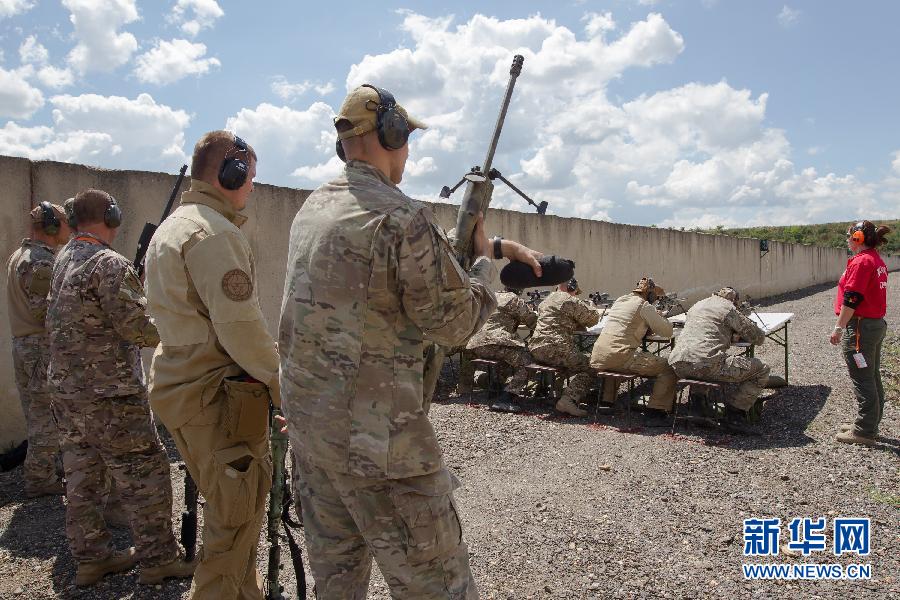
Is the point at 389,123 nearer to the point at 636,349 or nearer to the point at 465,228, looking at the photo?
the point at 465,228

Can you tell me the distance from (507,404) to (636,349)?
157 cm

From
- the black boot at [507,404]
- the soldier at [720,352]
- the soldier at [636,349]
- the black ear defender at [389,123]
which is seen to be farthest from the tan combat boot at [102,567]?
the soldier at [720,352]

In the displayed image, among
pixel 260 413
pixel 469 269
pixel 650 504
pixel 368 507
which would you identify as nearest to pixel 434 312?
pixel 469 269

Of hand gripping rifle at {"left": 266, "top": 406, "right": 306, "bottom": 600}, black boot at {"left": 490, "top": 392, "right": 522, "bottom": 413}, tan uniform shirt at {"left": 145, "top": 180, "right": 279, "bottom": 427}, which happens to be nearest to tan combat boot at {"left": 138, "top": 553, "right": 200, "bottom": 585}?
hand gripping rifle at {"left": 266, "top": 406, "right": 306, "bottom": 600}

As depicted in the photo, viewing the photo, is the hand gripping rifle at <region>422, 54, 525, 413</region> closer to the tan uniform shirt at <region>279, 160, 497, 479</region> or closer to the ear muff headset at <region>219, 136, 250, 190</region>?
the tan uniform shirt at <region>279, 160, 497, 479</region>

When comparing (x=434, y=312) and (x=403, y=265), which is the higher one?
(x=403, y=265)

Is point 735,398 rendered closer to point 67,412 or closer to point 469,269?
point 469,269

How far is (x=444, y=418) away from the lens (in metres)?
6.85

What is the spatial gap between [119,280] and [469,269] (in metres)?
2.04

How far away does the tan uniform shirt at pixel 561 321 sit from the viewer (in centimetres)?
719

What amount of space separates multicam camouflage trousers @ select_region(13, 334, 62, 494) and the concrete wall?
1.05 meters

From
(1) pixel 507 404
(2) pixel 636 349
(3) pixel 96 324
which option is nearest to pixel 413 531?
(3) pixel 96 324

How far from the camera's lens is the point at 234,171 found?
8.49ft

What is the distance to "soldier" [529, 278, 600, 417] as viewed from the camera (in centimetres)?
710
